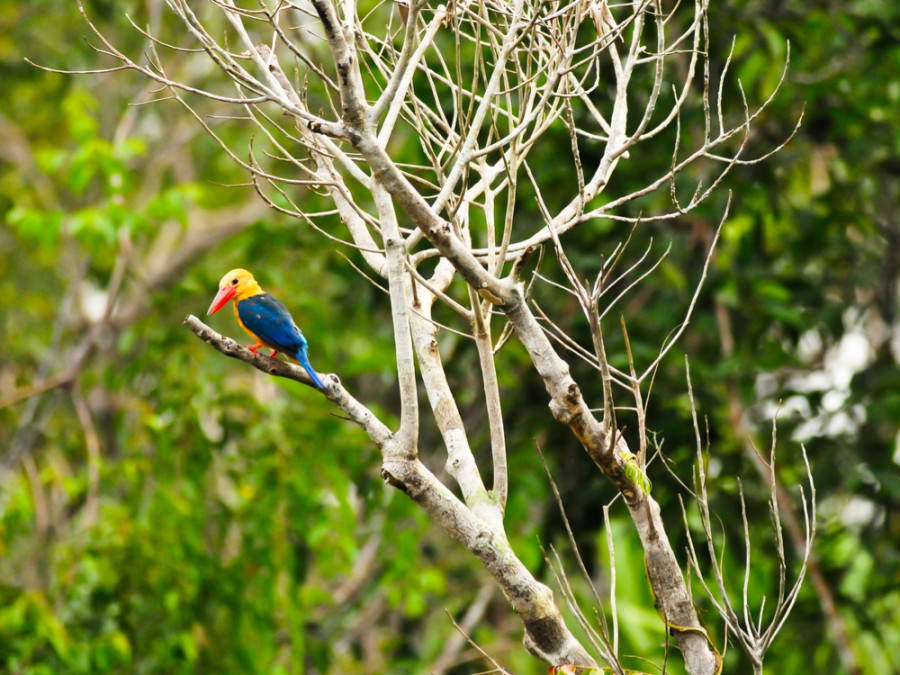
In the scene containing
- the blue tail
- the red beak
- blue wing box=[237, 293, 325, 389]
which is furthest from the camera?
the red beak

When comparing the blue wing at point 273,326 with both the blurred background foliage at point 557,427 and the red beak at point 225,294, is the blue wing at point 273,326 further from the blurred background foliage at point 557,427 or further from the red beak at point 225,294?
the blurred background foliage at point 557,427

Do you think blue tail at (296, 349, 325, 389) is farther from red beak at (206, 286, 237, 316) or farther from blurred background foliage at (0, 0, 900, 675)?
blurred background foliage at (0, 0, 900, 675)

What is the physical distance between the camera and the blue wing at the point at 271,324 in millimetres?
3783

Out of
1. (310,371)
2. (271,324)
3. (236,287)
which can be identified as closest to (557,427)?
(236,287)

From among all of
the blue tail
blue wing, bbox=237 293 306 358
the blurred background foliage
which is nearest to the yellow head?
blue wing, bbox=237 293 306 358

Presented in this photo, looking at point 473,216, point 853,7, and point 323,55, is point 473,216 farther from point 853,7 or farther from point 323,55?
point 853,7

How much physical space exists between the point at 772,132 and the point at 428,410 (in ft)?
8.59

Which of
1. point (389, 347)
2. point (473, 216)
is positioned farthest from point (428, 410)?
point (473, 216)

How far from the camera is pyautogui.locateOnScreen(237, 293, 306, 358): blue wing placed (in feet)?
12.4

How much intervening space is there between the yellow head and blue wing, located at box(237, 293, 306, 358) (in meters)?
0.17

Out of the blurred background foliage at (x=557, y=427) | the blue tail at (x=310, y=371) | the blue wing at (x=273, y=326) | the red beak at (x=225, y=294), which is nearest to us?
the blue tail at (x=310, y=371)

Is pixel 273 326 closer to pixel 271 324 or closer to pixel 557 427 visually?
pixel 271 324

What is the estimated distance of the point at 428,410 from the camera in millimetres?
6359

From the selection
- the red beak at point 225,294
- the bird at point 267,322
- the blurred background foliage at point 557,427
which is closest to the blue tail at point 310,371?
the bird at point 267,322
